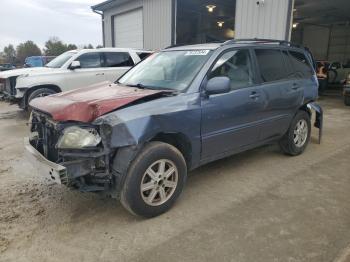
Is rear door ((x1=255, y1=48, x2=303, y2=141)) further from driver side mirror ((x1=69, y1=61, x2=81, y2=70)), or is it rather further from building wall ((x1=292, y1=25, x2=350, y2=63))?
building wall ((x1=292, y1=25, x2=350, y2=63))

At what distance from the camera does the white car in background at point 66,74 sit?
325 inches

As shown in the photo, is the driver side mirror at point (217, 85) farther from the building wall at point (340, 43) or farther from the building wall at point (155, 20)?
the building wall at point (340, 43)

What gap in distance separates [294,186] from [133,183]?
2234 millimetres

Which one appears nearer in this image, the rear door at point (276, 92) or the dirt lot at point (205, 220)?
the dirt lot at point (205, 220)

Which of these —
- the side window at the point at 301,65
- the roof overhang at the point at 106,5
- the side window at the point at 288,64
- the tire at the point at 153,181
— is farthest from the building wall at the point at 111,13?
the tire at the point at 153,181

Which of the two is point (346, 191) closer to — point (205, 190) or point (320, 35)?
point (205, 190)

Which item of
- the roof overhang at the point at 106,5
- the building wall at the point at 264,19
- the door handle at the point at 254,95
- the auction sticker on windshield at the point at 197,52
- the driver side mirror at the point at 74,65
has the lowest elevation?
the door handle at the point at 254,95

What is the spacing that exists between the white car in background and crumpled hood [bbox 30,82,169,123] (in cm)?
503

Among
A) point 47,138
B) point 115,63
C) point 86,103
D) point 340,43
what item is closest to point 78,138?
point 86,103

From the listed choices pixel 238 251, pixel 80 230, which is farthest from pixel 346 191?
pixel 80 230

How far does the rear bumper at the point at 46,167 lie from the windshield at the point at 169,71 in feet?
4.84

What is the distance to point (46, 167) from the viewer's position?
3074mm

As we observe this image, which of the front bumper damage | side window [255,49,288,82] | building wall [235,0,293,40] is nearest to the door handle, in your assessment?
side window [255,49,288,82]

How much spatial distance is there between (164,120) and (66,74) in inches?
246
